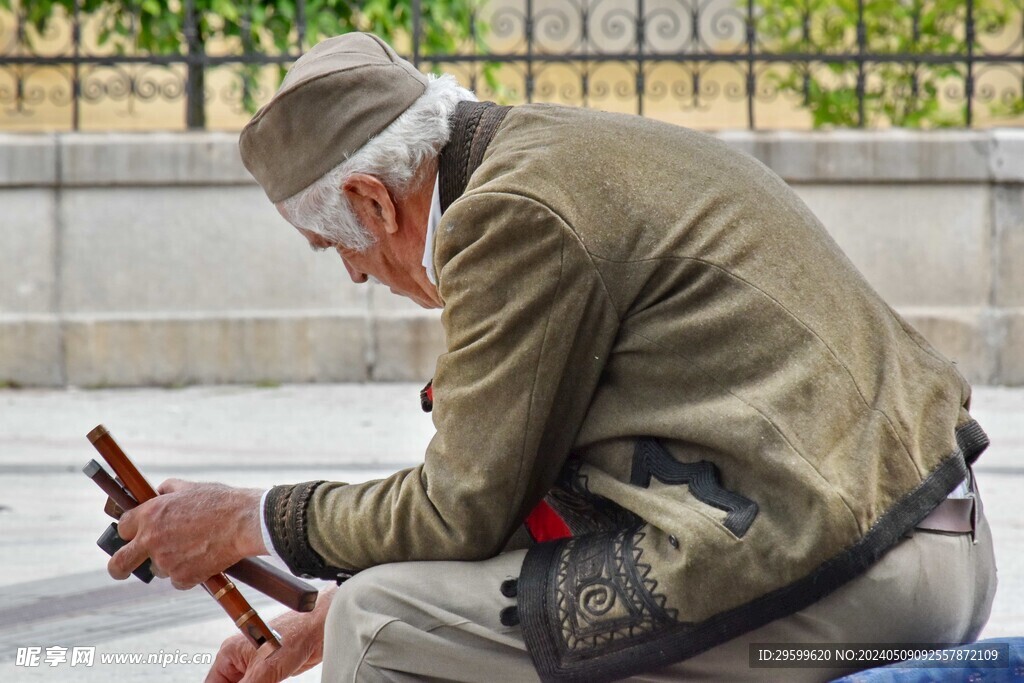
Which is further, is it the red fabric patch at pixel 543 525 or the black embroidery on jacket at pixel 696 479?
the red fabric patch at pixel 543 525

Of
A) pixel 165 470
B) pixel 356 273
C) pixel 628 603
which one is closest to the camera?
pixel 628 603

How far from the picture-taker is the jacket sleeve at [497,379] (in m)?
1.87

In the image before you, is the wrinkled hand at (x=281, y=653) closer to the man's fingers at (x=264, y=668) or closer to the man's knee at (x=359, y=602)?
the man's fingers at (x=264, y=668)

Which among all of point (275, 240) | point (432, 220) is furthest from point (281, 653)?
point (275, 240)

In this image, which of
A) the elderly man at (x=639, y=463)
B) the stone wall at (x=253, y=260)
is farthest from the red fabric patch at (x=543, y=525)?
the stone wall at (x=253, y=260)

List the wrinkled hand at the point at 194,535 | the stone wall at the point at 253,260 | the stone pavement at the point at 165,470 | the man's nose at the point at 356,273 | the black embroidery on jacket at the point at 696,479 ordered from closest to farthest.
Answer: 1. the black embroidery on jacket at the point at 696,479
2. the wrinkled hand at the point at 194,535
3. the man's nose at the point at 356,273
4. the stone pavement at the point at 165,470
5. the stone wall at the point at 253,260

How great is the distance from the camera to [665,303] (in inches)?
75.0

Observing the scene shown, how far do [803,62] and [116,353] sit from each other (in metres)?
3.71

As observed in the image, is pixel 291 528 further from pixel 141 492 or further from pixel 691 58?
pixel 691 58

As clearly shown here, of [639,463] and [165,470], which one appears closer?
Answer: [639,463]

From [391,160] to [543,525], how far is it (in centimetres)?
60

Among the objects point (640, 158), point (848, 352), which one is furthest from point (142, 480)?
point (848, 352)

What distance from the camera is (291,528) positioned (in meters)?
2.00

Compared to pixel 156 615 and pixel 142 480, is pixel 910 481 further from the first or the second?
pixel 156 615
